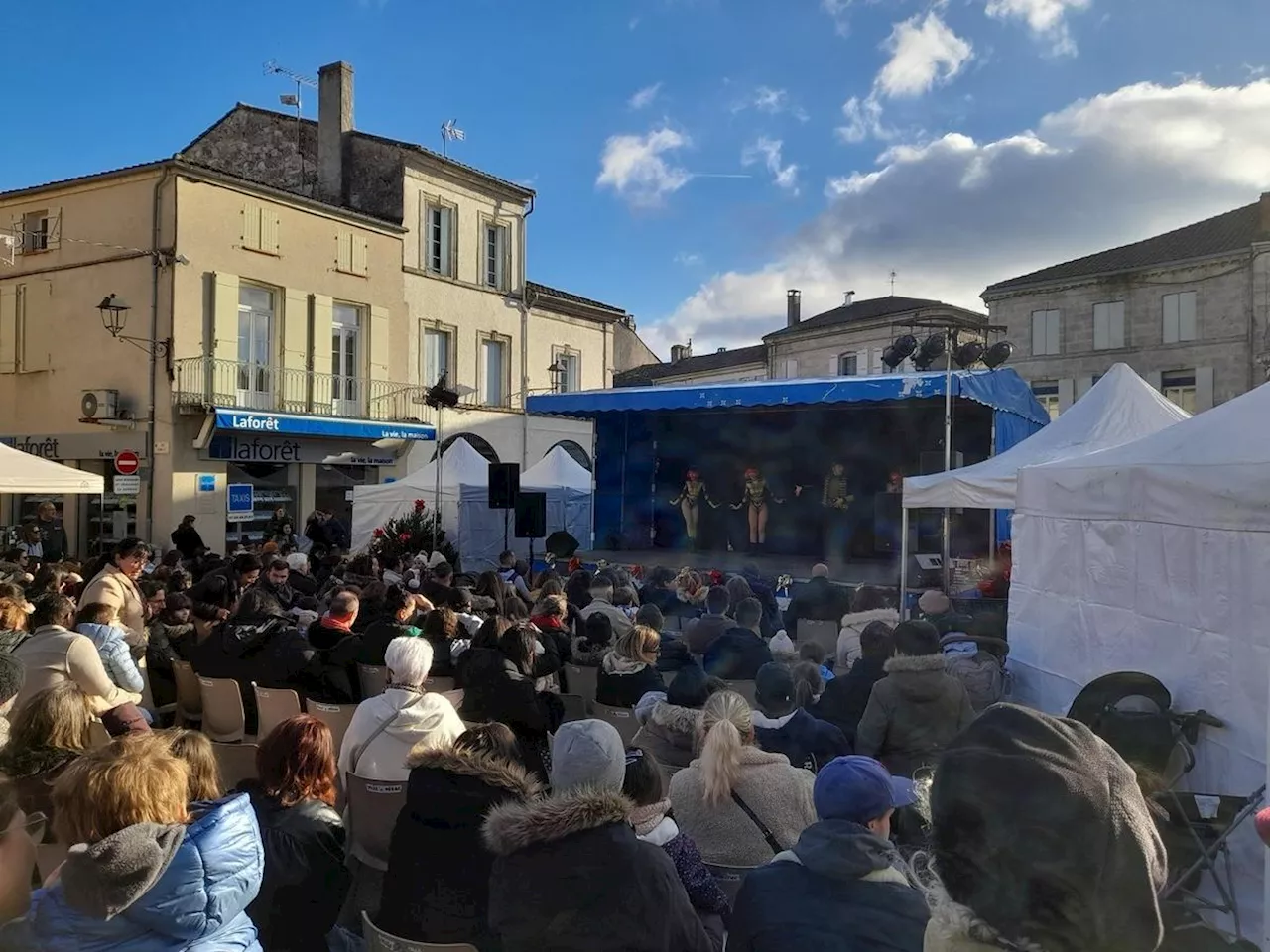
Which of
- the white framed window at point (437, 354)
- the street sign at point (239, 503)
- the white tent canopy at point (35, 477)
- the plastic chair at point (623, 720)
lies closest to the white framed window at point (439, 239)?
the white framed window at point (437, 354)

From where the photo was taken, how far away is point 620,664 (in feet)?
15.9

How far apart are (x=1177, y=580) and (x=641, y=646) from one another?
264 cm

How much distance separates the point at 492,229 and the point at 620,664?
1982 centimetres

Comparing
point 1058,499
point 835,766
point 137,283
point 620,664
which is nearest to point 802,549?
point 1058,499

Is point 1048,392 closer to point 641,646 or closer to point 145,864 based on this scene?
point 641,646

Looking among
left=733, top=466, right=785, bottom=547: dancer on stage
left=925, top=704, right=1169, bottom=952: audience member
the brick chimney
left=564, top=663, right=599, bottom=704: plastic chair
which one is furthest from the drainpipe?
left=925, top=704, right=1169, bottom=952: audience member

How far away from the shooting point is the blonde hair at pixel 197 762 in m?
2.51

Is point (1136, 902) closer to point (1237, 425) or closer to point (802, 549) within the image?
point (1237, 425)

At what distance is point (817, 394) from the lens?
41.9 feet

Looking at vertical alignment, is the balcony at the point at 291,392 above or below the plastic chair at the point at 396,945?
above

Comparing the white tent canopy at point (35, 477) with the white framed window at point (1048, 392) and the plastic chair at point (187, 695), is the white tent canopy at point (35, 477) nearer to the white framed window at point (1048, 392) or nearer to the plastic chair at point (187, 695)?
the plastic chair at point (187, 695)

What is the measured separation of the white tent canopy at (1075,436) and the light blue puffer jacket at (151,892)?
6828mm

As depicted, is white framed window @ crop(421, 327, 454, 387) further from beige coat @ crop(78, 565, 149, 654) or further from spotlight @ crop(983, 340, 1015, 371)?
beige coat @ crop(78, 565, 149, 654)

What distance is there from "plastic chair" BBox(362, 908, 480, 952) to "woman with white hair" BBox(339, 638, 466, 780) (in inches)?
40.7
